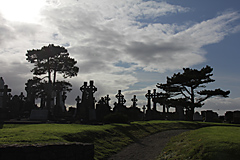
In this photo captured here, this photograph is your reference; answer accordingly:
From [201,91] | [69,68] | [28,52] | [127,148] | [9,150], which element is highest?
[28,52]

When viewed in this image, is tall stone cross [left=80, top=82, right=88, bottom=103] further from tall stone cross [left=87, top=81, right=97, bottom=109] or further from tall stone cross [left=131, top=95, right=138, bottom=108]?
tall stone cross [left=131, top=95, right=138, bottom=108]

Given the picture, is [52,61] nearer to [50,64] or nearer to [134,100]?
[50,64]

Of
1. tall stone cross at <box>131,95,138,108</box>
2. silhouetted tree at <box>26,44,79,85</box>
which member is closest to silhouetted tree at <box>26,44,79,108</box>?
silhouetted tree at <box>26,44,79,85</box>

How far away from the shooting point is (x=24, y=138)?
33.1 feet

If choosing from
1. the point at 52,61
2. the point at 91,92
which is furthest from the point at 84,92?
the point at 52,61

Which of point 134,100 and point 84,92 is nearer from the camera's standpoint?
point 84,92

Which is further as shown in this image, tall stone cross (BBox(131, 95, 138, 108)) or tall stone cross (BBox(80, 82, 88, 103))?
tall stone cross (BBox(131, 95, 138, 108))

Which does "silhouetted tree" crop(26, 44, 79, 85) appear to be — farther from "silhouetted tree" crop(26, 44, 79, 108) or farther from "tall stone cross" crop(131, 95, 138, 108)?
"tall stone cross" crop(131, 95, 138, 108)

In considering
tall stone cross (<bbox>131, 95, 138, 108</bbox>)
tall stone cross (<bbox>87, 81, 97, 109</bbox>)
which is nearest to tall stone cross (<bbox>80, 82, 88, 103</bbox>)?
tall stone cross (<bbox>87, 81, 97, 109</bbox>)

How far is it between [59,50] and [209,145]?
34.7 m

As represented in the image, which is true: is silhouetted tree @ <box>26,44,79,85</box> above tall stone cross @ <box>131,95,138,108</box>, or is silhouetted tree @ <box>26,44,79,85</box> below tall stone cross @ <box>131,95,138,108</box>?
above

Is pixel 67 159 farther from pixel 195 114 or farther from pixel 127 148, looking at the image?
pixel 195 114

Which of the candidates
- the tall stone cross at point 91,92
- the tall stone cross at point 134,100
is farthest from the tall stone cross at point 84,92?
the tall stone cross at point 134,100

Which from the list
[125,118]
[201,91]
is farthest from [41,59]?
[201,91]
